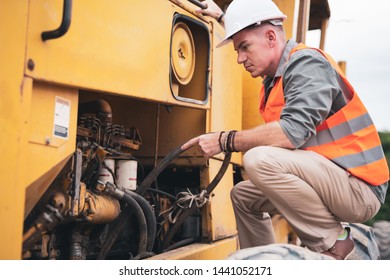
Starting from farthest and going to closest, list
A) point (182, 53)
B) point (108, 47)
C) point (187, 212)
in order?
point (187, 212) → point (182, 53) → point (108, 47)

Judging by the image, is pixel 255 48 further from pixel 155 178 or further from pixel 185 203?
pixel 185 203

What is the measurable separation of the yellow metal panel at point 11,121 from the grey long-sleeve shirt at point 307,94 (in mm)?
1050

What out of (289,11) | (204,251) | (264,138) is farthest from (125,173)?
(289,11)

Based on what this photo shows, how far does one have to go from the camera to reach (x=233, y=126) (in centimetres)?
319

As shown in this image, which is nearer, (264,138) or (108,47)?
(108,47)

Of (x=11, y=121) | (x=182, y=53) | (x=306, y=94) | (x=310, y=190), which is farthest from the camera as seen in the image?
(x=182, y=53)

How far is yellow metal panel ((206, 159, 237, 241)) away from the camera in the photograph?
2848 millimetres

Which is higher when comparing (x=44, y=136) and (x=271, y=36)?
(x=271, y=36)

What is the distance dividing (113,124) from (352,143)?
1.14m

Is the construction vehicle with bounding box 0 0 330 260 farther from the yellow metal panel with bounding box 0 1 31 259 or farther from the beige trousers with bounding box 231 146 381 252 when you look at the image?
the beige trousers with bounding box 231 146 381 252

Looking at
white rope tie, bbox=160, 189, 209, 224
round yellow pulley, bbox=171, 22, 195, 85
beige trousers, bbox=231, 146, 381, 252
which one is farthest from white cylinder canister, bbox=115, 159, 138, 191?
beige trousers, bbox=231, 146, 381, 252

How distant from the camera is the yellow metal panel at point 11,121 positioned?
63.7 inches

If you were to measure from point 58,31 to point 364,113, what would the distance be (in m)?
1.36

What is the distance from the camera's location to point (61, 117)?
1.87 m
